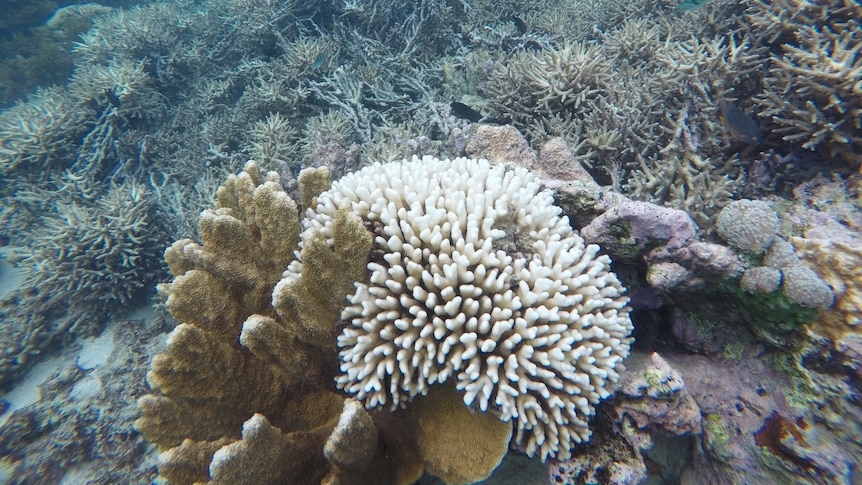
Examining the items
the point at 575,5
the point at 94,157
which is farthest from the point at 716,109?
the point at 94,157

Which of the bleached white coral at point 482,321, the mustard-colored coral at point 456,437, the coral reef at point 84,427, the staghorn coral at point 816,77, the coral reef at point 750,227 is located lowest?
the coral reef at point 84,427

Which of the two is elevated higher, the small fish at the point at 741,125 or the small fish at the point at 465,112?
the small fish at the point at 741,125

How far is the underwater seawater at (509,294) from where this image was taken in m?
2.07

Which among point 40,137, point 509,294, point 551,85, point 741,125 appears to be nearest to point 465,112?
point 551,85

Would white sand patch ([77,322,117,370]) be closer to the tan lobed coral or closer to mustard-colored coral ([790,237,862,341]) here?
the tan lobed coral

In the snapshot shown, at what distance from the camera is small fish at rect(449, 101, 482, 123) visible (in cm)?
559

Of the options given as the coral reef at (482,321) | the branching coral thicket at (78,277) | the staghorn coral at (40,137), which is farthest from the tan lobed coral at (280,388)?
the staghorn coral at (40,137)

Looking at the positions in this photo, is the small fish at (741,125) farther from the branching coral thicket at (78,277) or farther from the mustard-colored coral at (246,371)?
the branching coral thicket at (78,277)

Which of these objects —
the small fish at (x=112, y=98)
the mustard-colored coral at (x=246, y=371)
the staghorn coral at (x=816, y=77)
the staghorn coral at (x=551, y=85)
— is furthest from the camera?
the small fish at (x=112, y=98)

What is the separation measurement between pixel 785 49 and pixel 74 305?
975 cm

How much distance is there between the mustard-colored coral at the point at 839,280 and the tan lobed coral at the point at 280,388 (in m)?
2.25

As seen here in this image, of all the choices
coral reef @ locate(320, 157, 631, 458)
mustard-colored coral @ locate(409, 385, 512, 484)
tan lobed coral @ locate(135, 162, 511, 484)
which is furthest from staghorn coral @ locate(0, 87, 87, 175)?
mustard-colored coral @ locate(409, 385, 512, 484)

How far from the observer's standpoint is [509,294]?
2.04 m

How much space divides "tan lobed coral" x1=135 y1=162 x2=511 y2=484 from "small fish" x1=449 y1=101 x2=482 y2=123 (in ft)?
12.7
